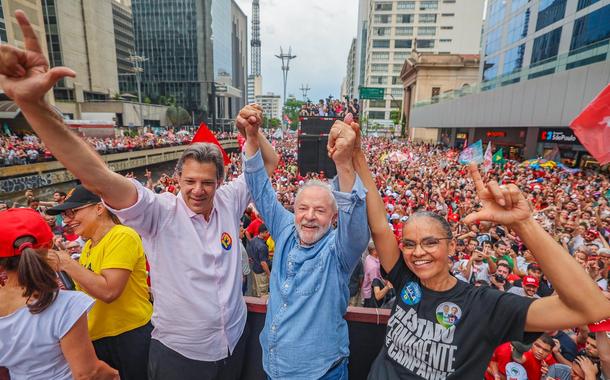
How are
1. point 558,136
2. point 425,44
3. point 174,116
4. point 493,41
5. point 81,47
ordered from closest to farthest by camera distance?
point 558,136 < point 493,41 < point 81,47 < point 174,116 < point 425,44

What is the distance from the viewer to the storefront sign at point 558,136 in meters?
17.5

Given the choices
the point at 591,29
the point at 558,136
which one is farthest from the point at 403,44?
the point at 558,136

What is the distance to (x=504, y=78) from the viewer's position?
21469mm

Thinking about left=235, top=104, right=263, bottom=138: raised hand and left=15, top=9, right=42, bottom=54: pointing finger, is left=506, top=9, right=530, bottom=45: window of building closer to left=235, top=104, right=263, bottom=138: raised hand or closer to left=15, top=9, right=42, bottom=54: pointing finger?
left=235, top=104, right=263, bottom=138: raised hand

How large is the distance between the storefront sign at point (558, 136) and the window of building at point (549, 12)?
8809mm

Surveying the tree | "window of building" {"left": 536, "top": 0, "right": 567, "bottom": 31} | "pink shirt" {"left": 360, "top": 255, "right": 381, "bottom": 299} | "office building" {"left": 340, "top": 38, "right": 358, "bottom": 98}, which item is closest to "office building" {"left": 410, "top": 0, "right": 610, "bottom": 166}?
"window of building" {"left": 536, "top": 0, "right": 567, "bottom": 31}

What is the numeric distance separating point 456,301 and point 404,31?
8447cm

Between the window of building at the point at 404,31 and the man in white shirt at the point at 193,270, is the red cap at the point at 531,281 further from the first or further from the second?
the window of building at the point at 404,31

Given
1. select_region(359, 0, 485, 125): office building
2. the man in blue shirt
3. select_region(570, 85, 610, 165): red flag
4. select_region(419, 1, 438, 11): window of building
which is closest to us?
the man in blue shirt

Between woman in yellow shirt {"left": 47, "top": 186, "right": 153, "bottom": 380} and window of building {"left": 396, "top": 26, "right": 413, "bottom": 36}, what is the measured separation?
84.3 metres

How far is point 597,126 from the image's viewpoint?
3508 mm

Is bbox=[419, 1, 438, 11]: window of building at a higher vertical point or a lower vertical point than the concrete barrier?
higher

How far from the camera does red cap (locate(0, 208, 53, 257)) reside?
1.44 meters

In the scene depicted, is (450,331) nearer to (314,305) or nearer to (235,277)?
(314,305)
